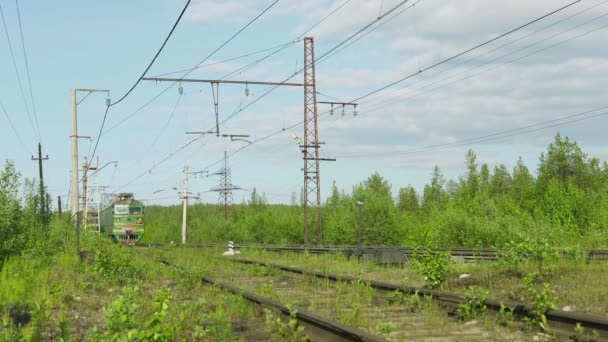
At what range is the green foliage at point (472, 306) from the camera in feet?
30.6

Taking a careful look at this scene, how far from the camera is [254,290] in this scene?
13664mm

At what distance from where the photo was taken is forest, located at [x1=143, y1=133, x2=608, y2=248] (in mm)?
44594

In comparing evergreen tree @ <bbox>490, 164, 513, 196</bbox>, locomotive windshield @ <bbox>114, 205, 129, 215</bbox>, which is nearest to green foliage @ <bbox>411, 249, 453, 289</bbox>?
locomotive windshield @ <bbox>114, 205, 129, 215</bbox>

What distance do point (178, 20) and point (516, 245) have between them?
8.37m

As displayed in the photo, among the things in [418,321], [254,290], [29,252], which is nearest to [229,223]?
[29,252]

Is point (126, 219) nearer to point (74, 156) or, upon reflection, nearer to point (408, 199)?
point (74, 156)

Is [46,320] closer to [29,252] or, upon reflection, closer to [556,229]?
[29,252]

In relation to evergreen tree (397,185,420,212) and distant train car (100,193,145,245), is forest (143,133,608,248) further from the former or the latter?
distant train car (100,193,145,245)

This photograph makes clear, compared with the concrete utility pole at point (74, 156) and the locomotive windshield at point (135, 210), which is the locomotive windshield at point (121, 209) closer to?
the locomotive windshield at point (135, 210)

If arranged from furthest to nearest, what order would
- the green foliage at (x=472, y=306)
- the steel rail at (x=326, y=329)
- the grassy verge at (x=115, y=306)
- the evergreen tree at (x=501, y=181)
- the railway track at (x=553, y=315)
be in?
the evergreen tree at (x=501, y=181), the green foliage at (x=472, y=306), the railway track at (x=553, y=315), the steel rail at (x=326, y=329), the grassy verge at (x=115, y=306)

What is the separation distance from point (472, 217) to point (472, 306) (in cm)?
3947

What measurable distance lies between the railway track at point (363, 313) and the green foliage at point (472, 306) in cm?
17

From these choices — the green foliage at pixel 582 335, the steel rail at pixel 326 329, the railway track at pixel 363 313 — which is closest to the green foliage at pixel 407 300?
the railway track at pixel 363 313

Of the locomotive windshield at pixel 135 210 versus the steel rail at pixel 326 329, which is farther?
the locomotive windshield at pixel 135 210
